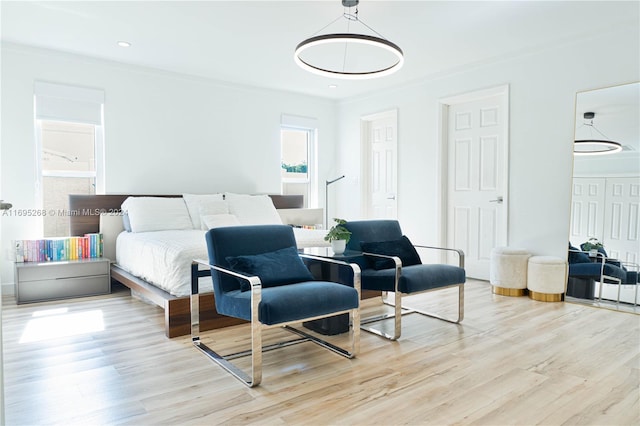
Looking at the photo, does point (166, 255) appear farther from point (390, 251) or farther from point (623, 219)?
point (623, 219)

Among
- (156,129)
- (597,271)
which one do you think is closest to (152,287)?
(156,129)

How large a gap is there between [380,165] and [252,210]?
224cm

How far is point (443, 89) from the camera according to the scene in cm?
545

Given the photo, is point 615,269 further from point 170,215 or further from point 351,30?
point 170,215

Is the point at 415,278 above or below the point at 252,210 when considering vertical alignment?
below

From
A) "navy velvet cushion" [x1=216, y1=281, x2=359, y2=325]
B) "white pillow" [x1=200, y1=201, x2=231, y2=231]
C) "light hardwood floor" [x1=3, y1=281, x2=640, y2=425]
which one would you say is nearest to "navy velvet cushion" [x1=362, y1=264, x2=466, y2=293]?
"light hardwood floor" [x1=3, y1=281, x2=640, y2=425]

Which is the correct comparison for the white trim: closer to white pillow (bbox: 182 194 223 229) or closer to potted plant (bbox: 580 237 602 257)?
white pillow (bbox: 182 194 223 229)

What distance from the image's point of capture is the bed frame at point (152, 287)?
311 centimetres

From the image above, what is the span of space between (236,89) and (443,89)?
2.74 m

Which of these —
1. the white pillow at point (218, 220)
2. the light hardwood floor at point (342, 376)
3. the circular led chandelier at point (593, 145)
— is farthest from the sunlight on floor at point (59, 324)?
the circular led chandelier at point (593, 145)

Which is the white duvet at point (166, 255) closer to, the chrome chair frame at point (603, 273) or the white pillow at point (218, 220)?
the white pillow at point (218, 220)

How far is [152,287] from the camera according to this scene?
3.50 metres

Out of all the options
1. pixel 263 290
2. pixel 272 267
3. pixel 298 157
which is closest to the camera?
pixel 263 290

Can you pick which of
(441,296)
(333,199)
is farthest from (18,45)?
(441,296)
